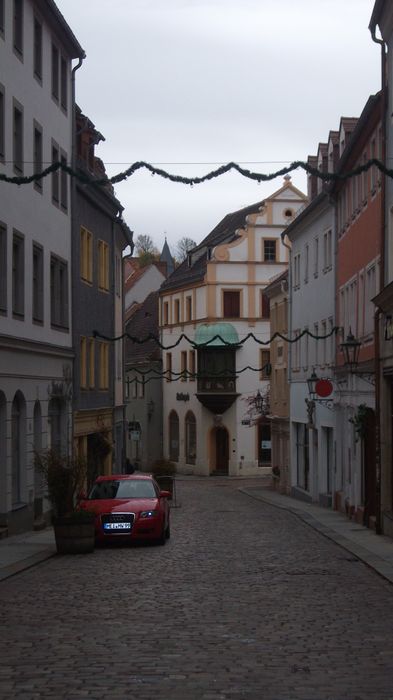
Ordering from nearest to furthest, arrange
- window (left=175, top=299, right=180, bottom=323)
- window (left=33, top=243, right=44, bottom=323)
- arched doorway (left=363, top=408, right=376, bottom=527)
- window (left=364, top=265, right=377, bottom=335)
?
arched doorway (left=363, top=408, right=376, bottom=527) < window (left=364, top=265, right=377, bottom=335) < window (left=33, top=243, right=44, bottom=323) < window (left=175, top=299, right=180, bottom=323)

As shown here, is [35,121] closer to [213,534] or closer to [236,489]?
[213,534]

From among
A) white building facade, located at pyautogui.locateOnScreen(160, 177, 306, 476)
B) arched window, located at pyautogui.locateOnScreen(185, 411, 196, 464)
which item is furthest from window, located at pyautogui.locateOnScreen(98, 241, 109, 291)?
arched window, located at pyautogui.locateOnScreen(185, 411, 196, 464)

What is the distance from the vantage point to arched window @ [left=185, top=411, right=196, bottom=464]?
7688 cm

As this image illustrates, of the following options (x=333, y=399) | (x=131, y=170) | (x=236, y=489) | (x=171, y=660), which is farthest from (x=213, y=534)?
(x=236, y=489)

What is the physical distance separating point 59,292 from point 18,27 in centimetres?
880

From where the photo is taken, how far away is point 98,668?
1089 cm

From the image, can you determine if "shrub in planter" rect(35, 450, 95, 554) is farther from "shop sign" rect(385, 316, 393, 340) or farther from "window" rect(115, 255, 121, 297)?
"window" rect(115, 255, 121, 297)

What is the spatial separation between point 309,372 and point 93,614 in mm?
33844

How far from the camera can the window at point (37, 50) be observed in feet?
105

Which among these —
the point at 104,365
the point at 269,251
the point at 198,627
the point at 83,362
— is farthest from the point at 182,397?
the point at 198,627

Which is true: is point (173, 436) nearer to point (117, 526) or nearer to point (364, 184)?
point (364, 184)

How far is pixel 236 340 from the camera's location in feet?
242

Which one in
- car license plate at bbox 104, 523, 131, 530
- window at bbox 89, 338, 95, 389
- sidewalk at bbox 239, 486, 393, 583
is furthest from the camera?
window at bbox 89, 338, 95, 389

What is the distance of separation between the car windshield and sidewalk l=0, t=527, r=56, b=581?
4.70ft
